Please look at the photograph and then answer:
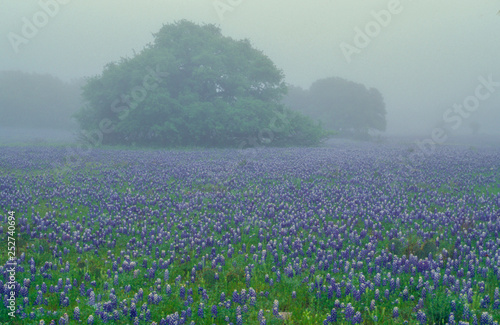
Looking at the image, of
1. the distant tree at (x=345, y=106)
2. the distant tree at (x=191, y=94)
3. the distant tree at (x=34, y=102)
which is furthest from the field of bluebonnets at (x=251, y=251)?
the distant tree at (x=34, y=102)

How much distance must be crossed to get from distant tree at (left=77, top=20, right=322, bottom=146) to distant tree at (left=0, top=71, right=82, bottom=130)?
4512 centimetres

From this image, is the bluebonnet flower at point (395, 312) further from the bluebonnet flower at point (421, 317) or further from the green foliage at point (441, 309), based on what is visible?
the green foliage at point (441, 309)

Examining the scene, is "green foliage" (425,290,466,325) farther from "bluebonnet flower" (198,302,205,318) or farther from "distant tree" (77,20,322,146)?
"distant tree" (77,20,322,146)

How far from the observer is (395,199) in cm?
1100

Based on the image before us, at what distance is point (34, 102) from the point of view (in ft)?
244

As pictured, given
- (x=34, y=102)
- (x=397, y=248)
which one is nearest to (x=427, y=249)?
(x=397, y=248)

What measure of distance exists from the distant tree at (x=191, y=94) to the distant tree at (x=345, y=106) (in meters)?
34.1

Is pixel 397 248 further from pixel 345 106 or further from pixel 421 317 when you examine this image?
pixel 345 106

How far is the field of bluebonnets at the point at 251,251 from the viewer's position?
4.86 metres

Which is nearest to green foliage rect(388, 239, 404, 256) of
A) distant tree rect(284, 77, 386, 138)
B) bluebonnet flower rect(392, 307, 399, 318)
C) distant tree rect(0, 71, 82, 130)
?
bluebonnet flower rect(392, 307, 399, 318)

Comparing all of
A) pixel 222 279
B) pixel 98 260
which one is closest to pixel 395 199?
pixel 222 279

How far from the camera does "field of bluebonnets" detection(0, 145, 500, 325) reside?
4863 mm

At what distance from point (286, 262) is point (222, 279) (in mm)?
1306

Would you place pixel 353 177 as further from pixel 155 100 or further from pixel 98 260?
pixel 155 100
